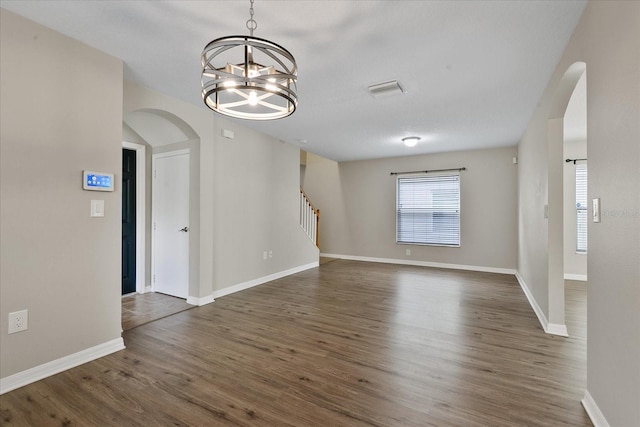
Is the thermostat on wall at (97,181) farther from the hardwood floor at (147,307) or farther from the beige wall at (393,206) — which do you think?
the beige wall at (393,206)

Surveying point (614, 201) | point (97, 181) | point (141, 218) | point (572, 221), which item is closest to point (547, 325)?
point (614, 201)

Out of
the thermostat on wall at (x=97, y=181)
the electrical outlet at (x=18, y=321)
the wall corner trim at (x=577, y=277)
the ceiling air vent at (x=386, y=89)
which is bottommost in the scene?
the wall corner trim at (x=577, y=277)

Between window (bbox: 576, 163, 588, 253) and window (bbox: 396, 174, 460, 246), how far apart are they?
1.97 m

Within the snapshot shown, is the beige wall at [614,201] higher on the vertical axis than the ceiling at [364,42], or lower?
lower

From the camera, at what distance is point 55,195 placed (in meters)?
2.30

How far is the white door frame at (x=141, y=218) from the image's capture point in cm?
445

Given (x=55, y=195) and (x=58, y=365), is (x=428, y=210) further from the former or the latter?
(x=58, y=365)

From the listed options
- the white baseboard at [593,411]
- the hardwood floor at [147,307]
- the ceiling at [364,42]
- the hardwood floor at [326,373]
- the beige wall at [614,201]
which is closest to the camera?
the beige wall at [614,201]

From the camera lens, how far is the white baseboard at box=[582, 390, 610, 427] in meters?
1.64

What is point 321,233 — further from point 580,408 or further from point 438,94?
point 580,408

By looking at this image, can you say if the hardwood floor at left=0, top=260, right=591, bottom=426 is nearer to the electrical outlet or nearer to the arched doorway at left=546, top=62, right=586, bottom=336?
the arched doorway at left=546, top=62, right=586, bottom=336

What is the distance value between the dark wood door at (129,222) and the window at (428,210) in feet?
17.5

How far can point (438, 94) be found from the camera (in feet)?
11.0

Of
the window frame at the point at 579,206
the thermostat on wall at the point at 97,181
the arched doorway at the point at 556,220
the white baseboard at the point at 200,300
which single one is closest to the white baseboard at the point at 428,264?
the window frame at the point at 579,206
